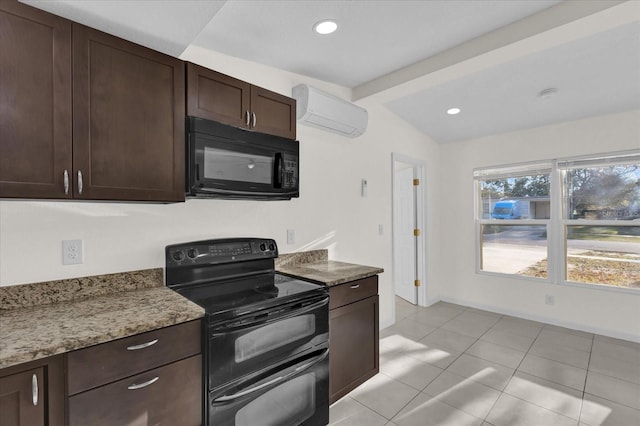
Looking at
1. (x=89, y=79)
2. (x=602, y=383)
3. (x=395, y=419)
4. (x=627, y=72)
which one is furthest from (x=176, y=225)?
(x=627, y=72)

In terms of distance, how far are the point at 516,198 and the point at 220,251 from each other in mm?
3783

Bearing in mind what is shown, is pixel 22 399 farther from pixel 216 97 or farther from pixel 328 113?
pixel 328 113

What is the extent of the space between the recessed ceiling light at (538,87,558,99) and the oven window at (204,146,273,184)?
2735 millimetres

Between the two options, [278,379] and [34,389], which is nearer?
[34,389]

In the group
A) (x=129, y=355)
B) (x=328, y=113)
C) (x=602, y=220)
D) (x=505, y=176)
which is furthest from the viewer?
(x=505, y=176)

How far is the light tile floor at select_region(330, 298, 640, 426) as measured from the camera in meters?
2.08

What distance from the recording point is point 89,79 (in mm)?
1422

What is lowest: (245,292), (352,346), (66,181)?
(352,346)

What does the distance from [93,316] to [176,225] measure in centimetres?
78

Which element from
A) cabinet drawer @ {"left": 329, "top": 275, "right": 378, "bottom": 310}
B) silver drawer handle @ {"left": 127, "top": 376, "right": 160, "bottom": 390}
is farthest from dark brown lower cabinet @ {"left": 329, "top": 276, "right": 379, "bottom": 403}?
silver drawer handle @ {"left": 127, "top": 376, "right": 160, "bottom": 390}

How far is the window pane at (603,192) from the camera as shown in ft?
10.6

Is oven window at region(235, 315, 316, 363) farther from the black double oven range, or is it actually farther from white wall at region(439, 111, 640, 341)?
white wall at region(439, 111, 640, 341)

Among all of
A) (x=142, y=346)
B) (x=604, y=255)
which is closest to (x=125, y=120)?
(x=142, y=346)

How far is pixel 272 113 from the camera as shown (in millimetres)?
2150
